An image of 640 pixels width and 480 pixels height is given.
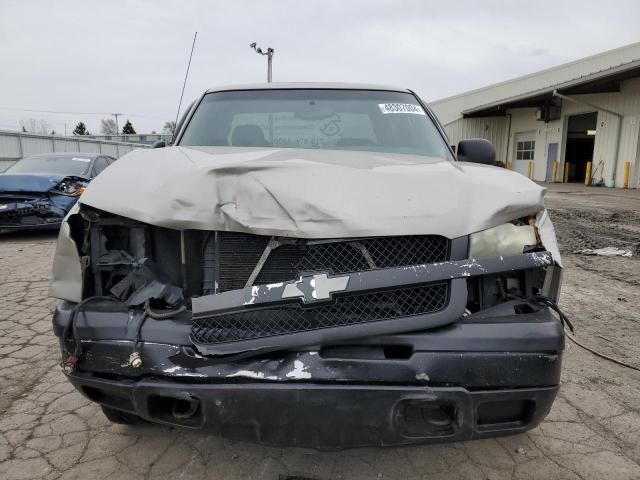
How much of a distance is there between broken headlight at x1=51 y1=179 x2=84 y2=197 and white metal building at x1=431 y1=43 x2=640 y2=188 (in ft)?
56.6

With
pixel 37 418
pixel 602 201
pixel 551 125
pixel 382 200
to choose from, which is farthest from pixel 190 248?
pixel 551 125

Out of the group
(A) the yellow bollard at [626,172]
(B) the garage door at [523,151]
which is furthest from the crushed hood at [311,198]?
(B) the garage door at [523,151]

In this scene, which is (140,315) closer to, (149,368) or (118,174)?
(149,368)

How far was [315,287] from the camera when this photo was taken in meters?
1.63

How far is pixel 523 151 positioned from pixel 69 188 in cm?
2507

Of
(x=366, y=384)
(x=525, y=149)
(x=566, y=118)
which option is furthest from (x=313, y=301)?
(x=525, y=149)

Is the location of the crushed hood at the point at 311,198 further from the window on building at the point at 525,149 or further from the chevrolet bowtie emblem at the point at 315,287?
the window on building at the point at 525,149

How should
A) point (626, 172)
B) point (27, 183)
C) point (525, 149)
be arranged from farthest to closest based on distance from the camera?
point (525, 149) < point (626, 172) < point (27, 183)

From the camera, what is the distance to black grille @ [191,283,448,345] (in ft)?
5.52

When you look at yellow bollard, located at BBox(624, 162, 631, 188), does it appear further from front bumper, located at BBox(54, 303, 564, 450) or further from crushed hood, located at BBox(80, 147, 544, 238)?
front bumper, located at BBox(54, 303, 564, 450)

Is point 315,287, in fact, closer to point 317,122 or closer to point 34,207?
point 317,122

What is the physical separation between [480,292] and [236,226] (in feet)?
3.19

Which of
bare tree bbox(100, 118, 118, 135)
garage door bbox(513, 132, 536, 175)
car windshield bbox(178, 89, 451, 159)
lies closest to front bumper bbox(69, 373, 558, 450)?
car windshield bbox(178, 89, 451, 159)

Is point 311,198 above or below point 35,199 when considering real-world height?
above
